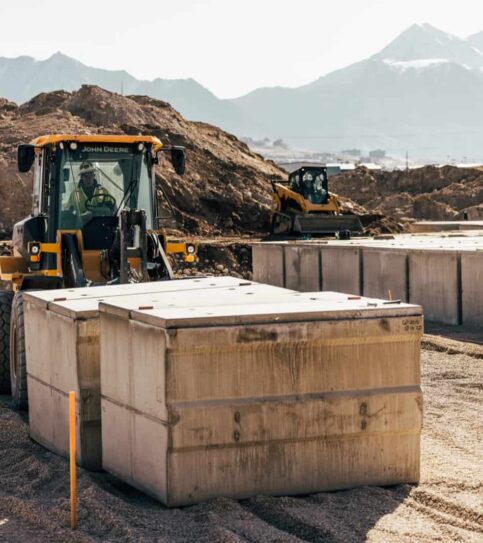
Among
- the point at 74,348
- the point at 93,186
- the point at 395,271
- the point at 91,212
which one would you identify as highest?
the point at 93,186

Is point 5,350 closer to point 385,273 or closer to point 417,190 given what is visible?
point 385,273

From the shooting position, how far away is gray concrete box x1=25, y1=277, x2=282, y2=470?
27.8 ft

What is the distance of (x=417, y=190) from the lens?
6019 centimetres

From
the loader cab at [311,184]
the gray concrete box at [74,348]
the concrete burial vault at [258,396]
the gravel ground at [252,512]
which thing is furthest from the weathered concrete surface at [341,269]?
the concrete burial vault at [258,396]

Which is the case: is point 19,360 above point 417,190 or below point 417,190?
below

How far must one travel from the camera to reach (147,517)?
7.15 meters

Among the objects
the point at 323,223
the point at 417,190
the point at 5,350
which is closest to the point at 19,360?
the point at 5,350

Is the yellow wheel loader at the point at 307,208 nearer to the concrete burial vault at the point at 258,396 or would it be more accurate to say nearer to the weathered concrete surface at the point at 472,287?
the weathered concrete surface at the point at 472,287

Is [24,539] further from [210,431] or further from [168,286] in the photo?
[168,286]

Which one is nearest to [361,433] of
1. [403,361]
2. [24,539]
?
[403,361]

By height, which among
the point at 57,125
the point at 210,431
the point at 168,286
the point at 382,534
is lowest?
the point at 382,534

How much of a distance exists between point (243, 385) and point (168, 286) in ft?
8.94

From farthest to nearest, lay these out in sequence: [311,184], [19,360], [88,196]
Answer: [311,184] < [88,196] < [19,360]

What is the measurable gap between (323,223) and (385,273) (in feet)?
39.9
